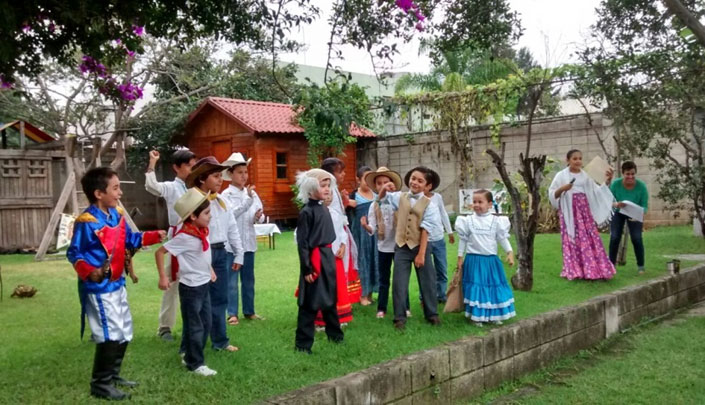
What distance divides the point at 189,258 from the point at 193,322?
46 centimetres

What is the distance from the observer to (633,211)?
859 cm

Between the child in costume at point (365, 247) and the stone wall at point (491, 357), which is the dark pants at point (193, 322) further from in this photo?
the child in costume at point (365, 247)

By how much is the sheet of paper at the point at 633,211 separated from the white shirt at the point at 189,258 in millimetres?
6394

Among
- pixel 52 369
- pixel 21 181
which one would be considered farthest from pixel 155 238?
pixel 21 181

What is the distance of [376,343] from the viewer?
207 inches

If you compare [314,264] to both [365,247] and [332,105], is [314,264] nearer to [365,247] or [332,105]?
[332,105]

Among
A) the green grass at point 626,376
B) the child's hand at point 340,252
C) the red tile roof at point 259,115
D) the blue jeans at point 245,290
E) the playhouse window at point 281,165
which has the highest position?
the red tile roof at point 259,115

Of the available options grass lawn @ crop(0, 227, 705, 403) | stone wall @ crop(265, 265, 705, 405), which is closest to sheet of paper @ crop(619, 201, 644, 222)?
grass lawn @ crop(0, 227, 705, 403)

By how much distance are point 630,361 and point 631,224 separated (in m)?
3.54

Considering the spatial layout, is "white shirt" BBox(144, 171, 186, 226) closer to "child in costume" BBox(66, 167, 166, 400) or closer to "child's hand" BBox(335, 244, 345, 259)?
"child in costume" BBox(66, 167, 166, 400)

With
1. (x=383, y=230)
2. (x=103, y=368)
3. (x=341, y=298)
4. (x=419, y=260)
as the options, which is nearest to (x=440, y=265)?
(x=383, y=230)

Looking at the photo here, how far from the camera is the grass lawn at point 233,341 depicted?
4145 millimetres

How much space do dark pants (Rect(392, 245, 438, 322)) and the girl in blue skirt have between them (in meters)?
0.37

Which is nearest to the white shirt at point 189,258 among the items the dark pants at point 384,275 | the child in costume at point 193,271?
the child in costume at point 193,271
